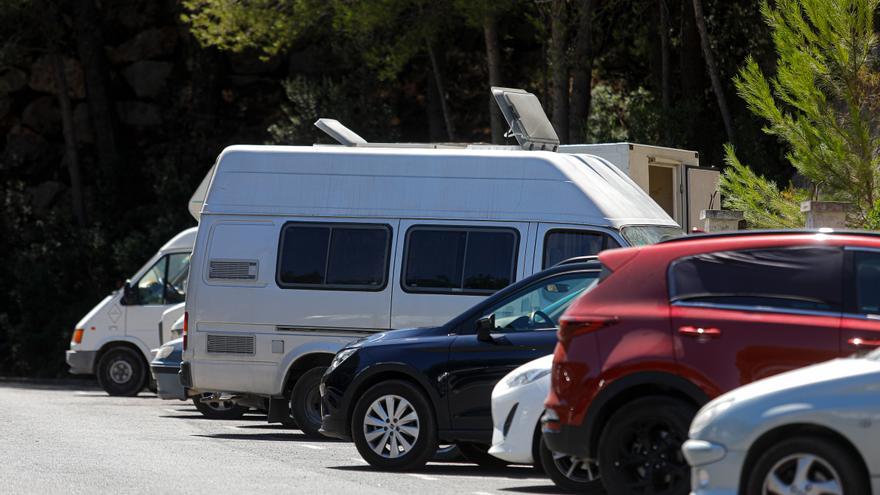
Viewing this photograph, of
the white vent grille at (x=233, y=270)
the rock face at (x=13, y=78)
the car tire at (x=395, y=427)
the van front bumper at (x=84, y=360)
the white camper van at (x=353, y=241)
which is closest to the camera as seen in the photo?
the car tire at (x=395, y=427)

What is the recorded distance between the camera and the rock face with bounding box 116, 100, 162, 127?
131 feet

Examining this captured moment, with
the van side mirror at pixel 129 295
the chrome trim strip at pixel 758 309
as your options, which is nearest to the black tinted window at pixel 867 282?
the chrome trim strip at pixel 758 309

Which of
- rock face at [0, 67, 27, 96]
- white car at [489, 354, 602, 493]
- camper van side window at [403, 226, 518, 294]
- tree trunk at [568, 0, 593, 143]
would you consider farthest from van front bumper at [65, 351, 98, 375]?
rock face at [0, 67, 27, 96]

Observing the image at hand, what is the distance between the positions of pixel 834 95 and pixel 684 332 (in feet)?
18.4

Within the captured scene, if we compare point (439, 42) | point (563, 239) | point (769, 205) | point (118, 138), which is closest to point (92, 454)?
point (563, 239)

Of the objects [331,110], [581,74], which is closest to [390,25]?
[331,110]

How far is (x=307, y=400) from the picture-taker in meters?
14.6

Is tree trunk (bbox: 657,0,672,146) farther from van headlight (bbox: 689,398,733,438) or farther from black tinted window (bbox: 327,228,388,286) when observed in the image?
van headlight (bbox: 689,398,733,438)

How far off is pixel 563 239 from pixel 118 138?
2723 centimetres

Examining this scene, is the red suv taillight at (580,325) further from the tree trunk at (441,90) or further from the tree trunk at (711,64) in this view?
the tree trunk at (441,90)

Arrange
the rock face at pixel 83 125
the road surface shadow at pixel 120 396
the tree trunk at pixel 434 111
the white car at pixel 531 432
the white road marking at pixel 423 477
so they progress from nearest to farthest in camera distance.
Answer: the white car at pixel 531 432, the white road marking at pixel 423 477, the road surface shadow at pixel 120 396, the tree trunk at pixel 434 111, the rock face at pixel 83 125

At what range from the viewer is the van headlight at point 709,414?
7781 mm

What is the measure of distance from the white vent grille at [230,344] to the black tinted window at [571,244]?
3.02m

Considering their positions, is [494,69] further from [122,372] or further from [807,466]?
[807,466]
